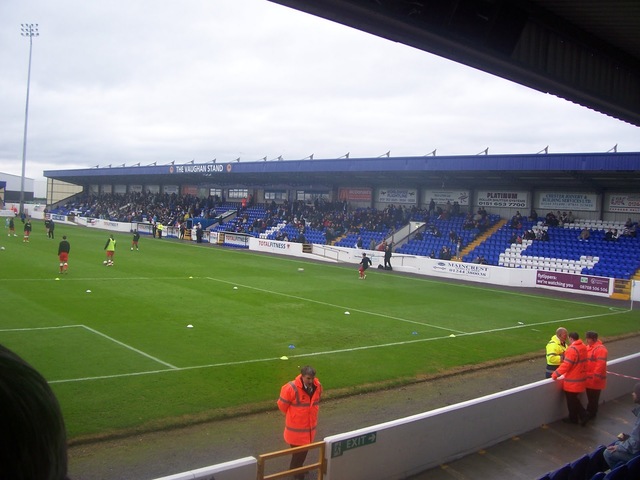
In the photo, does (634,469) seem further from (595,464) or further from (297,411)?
(297,411)

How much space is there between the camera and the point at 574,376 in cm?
1102

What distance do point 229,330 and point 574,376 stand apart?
9.81 meters

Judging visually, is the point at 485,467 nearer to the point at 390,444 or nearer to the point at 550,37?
the point at 390,444

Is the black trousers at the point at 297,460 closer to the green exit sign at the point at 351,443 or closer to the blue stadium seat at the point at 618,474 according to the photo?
the green exit sign at the point at 351,443

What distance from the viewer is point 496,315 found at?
73.8 ft

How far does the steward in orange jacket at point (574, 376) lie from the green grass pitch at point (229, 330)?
3.49 m

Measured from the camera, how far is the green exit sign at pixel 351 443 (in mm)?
7543

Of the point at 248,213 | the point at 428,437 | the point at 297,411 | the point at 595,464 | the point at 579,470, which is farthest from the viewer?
the point at 248,213

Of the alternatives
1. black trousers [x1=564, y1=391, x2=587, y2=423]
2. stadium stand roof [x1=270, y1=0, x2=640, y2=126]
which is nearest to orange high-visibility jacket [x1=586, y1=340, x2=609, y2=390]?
black trousers [x1=564, y1=391, x2=587, y2=423]

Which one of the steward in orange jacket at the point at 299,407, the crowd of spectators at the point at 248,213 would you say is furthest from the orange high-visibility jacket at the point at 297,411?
the crowd of spectators at the point at 248,213

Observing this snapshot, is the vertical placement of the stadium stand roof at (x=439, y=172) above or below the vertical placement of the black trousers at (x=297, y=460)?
above

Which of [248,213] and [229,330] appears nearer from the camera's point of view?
[229,330]

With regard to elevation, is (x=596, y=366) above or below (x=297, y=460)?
above

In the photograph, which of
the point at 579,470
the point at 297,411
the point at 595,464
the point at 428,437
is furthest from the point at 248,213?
the point at 579,470
